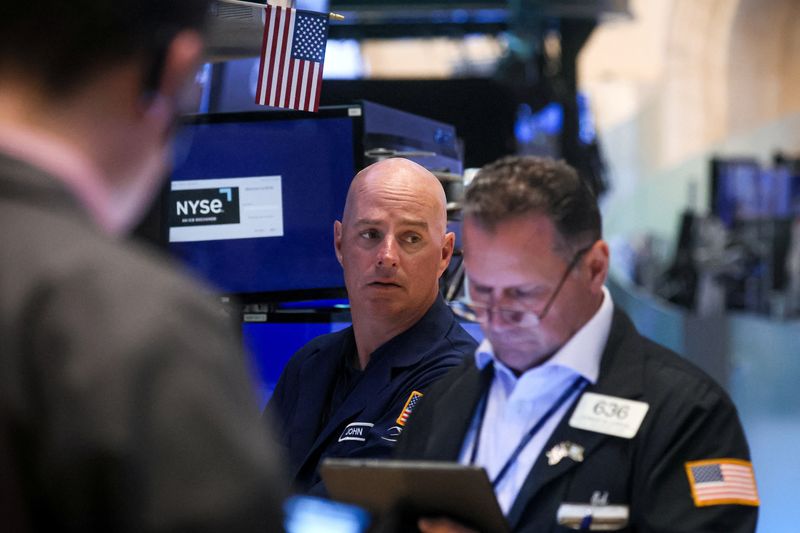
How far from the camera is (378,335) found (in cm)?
357

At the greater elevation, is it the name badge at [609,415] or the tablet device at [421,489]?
the name badge at [609,415]

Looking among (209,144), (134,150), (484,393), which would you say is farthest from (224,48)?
(134,150)

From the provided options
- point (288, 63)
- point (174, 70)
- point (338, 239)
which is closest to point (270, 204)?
point (338, 239)

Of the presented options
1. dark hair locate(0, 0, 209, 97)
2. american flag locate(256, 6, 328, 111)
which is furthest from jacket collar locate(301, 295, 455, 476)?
dark hair locate(0, 0, 209, 97)

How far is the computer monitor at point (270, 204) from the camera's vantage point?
4145 millimetres

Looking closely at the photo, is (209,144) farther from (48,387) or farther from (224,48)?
(48,387)

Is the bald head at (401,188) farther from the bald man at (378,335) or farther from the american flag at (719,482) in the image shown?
the american flag at (719,482)

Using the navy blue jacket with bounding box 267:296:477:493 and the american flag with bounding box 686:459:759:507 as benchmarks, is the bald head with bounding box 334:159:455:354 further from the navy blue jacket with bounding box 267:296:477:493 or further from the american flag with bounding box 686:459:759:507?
the american flag with bounding box 686:459:759:507

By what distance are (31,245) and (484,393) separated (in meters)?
1.43

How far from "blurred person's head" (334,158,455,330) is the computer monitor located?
323mm

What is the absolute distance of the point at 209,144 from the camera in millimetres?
4191

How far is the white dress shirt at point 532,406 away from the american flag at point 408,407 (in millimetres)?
862

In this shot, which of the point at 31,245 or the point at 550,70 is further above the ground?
the point at 550,70

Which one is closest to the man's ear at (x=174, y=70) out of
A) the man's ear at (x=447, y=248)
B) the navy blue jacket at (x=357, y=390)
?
the navy blue jacket at (x=357, y=390)
